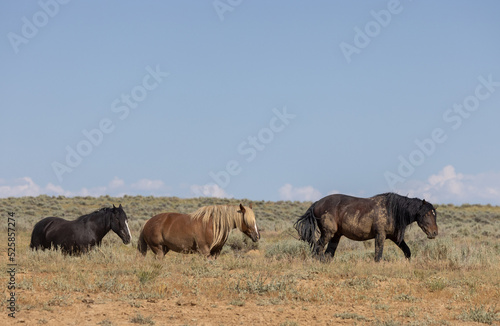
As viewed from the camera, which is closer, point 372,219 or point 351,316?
point 351,316

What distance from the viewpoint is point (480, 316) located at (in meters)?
9.22

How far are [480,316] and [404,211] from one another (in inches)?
203

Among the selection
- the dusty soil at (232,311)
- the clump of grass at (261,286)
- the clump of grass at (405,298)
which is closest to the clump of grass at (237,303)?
the dusty soil at (232,311)

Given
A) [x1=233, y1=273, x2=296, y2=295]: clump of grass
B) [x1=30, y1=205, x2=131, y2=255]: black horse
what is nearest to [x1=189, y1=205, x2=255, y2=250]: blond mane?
[x1=30, y1=205, x2=131, y2=255]: black horse

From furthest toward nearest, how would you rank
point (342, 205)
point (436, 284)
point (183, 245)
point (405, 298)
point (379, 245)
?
point (342, 205)
point (379, 245)
point (183, 245)
point (436, 284)
point (405, 298)

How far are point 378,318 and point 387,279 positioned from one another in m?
2.44

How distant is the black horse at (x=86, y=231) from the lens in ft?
48.2

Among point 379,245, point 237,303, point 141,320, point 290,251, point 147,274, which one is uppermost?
point 379,245

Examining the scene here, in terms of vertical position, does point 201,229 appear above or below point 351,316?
above

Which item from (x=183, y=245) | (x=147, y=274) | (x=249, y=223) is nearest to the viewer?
(x=147, y=274)

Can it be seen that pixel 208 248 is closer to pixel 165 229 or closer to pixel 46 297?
pixel 165 229

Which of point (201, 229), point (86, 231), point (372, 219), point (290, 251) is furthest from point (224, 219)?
point (86, 231)

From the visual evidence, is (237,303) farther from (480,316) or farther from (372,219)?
(372,219)

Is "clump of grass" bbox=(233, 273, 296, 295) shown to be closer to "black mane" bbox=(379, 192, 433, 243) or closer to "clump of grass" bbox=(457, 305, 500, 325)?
"clump of grass" bbox=(457, 305, 500, 325)
